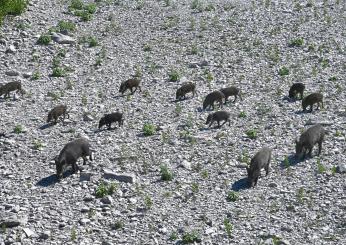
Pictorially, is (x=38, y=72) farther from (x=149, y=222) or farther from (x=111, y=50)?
(x=149, y=222)

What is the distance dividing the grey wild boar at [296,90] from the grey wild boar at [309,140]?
5795mm

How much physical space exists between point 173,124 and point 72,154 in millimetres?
5893

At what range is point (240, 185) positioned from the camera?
2261cm

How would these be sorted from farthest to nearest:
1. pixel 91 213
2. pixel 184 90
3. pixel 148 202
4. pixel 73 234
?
pixel 184 90 → pixel 148 202 → pixel 91 213 → pixel 73 234

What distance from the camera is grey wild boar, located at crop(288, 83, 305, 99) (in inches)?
1201

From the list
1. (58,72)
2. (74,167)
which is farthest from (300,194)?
(58,72)

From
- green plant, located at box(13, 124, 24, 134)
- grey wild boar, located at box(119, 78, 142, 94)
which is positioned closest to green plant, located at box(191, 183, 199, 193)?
green plant, located at box(13, 124, 24, 134)

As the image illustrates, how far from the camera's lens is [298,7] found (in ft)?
145

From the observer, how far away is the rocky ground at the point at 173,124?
20500mm

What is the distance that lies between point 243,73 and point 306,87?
11.1 feet

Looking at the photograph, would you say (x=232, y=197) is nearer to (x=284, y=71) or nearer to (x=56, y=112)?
(x=56, y=112)

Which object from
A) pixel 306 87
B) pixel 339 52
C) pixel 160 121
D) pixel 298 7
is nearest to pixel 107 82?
pixel 160 121

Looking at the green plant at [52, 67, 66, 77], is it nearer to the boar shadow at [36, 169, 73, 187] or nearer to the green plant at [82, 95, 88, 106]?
the green plant at [82, 95, 88, 106]

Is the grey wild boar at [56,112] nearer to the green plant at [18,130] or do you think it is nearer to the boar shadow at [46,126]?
the boar shadow at [46,126]
